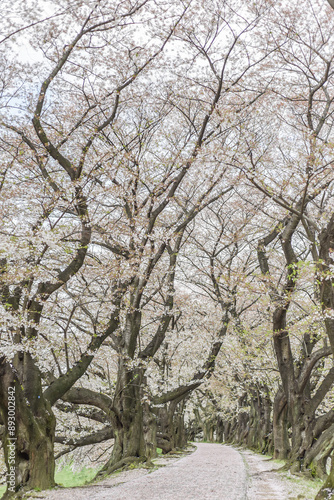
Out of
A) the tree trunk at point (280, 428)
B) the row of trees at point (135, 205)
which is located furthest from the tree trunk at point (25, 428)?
the tree trunk at point (280, 428)

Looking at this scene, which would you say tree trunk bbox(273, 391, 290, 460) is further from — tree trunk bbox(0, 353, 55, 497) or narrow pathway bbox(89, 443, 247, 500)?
tree trunk bbox(0, 353, 55, 497)

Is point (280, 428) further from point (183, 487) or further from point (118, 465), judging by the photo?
point (183, 487)

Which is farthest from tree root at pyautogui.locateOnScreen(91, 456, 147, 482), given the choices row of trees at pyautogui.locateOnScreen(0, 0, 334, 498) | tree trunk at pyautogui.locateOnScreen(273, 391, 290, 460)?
tree trunk at pyautogui.locateOnScreen(273, 391, 290, 460)

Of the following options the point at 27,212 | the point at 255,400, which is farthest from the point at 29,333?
the point at 255,400

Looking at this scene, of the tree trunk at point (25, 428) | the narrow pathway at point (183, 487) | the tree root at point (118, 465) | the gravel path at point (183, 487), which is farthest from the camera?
the tree root at point (118, 465)

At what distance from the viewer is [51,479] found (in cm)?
895

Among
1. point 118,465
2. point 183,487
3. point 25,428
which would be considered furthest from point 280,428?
point 25,428

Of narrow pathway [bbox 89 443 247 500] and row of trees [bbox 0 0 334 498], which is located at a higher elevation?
row of trees [bbox 0 0 334 498]

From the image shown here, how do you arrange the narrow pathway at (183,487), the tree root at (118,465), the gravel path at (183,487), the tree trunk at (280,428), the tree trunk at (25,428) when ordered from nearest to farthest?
the tree trunk at (25,428) → the gravel path at (183,487) → the narrow pathway at (183,487) → the tree root at (118,465) → the tree trunk at (280,428)

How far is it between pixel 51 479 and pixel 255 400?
19573mm

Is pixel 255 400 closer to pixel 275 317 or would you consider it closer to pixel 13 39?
pixel 275 317

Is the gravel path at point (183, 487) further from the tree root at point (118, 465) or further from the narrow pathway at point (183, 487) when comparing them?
the tree root at point (118, 465)

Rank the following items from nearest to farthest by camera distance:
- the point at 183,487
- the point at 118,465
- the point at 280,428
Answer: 1. the point at 183,487
2. the point at 118,465
3. the point at 280,428

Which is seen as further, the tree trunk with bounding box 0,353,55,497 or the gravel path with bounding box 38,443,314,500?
the gravel path with bounding box 38,443,314,500
